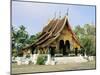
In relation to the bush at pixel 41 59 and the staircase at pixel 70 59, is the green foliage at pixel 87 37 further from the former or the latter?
the bush at pixel 41 59

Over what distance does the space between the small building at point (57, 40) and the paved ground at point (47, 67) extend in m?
0.16

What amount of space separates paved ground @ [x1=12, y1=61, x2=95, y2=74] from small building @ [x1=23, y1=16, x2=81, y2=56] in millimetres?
159

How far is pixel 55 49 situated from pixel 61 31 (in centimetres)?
24

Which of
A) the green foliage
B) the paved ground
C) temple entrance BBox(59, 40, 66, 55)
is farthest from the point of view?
the green foliage

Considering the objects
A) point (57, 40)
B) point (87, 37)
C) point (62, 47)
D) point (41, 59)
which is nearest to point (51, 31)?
point (57, 40)

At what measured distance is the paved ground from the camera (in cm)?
257

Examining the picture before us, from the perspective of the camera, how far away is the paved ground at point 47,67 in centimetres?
257

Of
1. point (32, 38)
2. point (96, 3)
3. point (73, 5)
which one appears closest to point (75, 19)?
point (73, 5)

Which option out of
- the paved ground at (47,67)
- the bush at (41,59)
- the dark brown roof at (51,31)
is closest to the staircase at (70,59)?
the paved ground at (47,67)

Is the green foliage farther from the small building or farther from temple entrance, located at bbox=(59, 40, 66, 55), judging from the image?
temple entrance, located at bbox=(59, 40, 66, 55)

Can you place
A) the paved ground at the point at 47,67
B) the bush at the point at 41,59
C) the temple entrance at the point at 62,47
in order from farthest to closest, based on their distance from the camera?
the temple entrance at the point at 62,47, the bush at the point at 41,59, the paved ground at the point at 47,67

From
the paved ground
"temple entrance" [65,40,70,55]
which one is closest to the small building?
"temple entrance" [65,40,70,55]

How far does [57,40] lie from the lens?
277 centimetres

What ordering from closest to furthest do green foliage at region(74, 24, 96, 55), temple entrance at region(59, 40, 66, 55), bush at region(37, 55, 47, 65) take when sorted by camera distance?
bush at region(37, 55, 47, 65), temple entrance at region(59, 40, 66, 55), green foliage at region(74, 24, 96, 55)
